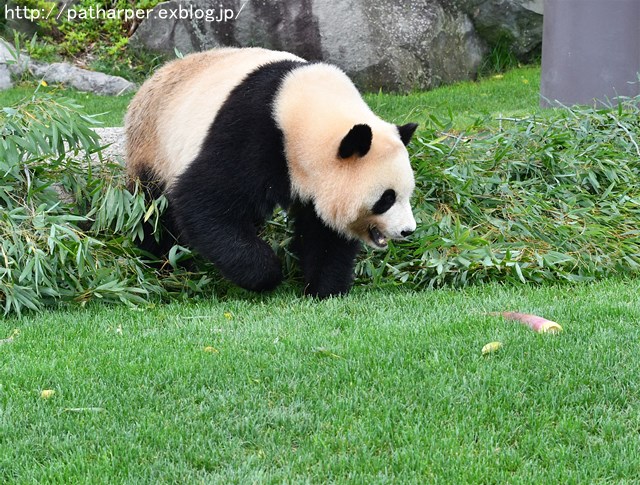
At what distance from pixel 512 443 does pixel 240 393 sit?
1.10 meters

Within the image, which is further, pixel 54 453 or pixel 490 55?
pixel 490 55

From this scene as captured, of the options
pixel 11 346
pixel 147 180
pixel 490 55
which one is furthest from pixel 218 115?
pixel 490 55

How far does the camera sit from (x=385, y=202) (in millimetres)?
5129

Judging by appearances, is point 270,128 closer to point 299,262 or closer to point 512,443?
point 299,262

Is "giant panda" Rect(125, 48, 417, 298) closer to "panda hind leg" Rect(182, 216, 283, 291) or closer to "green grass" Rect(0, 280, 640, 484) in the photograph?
"panda hind leg" Rect(182, 216, 283, 291)

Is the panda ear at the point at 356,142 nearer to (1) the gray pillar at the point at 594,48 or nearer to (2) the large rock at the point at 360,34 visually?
(1) the gray pillar at the point at 594,48

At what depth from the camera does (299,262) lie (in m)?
5.92

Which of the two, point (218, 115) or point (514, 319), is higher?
point (218, 115)

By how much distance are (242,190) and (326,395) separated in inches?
72.4

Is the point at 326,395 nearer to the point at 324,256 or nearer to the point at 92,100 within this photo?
the point at 324,256

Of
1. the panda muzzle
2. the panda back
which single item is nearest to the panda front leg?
the panda muzzle

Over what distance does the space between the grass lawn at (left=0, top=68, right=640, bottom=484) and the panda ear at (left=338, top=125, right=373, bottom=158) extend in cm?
85

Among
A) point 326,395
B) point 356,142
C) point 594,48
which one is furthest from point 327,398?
point 594,48

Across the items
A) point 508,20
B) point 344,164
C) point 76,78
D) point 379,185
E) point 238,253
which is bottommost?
point 76,78
